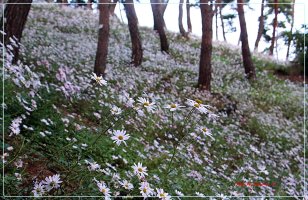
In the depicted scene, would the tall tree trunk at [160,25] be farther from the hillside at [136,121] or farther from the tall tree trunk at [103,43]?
the tall tree trunk at [103,43]

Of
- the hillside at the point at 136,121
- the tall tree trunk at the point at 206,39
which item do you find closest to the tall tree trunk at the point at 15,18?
the hillside at the point at 136,121

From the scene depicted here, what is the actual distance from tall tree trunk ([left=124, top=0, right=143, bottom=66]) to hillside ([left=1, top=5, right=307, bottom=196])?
247mm

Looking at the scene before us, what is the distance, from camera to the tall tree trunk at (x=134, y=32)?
8.64 metres

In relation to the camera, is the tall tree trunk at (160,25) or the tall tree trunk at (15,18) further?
the tall tree trunk at (15,18)

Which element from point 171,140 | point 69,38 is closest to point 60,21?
point 69,38

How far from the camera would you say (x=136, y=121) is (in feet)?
18.5

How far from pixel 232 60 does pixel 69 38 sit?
6.39 metres

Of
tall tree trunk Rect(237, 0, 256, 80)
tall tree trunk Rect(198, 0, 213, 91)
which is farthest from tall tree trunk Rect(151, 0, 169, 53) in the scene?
tall tree trunk Rect(237, 0, 256, 80)

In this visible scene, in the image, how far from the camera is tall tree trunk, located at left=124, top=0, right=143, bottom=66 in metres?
8.64

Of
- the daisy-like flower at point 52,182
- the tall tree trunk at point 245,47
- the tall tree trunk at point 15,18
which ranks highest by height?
the tall tree trunk at point 15,18

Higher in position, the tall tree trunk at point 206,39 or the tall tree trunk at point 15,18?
the tall tree trunk at point 15,18

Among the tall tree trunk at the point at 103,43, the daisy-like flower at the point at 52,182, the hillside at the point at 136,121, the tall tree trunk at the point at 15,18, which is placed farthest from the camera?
the tall tree trunk at the point at 103,43

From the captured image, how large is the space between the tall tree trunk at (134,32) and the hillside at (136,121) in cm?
25

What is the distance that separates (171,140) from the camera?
5.00 metres
